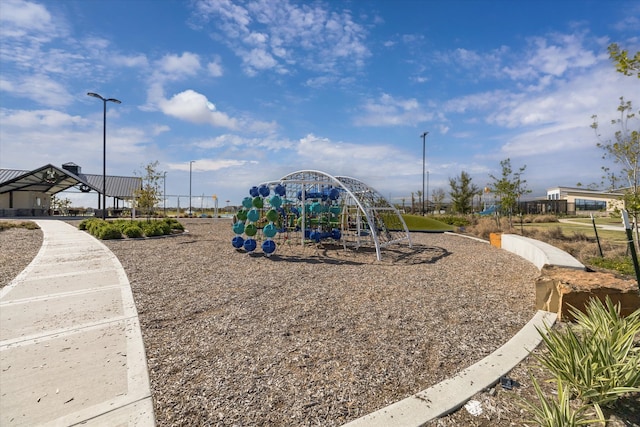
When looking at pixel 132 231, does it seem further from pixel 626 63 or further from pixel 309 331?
pixel 626 63

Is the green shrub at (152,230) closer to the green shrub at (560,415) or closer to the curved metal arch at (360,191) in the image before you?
the curved metal arch at (360,191)

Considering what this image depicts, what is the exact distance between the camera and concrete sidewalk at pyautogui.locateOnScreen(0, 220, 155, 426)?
2.65 metres

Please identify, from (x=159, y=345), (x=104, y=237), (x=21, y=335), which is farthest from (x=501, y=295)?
(x=104, y=237)

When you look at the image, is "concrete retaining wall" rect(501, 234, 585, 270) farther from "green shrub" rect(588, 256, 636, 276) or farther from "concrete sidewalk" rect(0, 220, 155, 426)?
"concrete sidewalk" rect(0, 220, 155, 426)

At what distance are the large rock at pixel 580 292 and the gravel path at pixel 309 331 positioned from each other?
0.41m

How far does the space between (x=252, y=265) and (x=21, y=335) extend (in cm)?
530

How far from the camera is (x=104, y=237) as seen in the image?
14.0m

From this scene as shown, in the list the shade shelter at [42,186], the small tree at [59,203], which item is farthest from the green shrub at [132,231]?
the small tree at [59,203]

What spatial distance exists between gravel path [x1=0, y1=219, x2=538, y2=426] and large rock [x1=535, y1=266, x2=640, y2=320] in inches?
15.9

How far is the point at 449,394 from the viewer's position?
9.20ft

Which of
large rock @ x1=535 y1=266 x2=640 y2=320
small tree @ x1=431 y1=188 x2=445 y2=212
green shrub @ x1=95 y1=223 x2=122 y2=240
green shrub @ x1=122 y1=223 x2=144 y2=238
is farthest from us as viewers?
small tree @ x1=431 y1=188 x2=445 y2=212

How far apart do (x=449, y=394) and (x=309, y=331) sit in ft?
6.53

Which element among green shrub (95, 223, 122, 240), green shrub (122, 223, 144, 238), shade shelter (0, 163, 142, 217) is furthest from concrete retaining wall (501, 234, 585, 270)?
shade shelter (0, 163, 142, 217)

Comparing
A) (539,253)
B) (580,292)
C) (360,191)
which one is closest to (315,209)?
(360,191)
